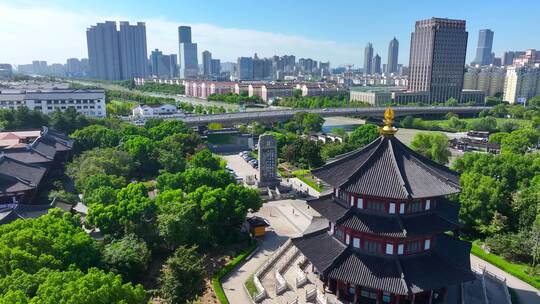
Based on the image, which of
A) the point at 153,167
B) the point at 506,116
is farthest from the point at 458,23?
the point at 153,167

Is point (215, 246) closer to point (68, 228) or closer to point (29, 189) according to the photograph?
point (68, 228)

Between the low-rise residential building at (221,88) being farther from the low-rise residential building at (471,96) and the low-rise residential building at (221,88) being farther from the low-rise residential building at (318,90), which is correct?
the low-rise residential building at (471,96)

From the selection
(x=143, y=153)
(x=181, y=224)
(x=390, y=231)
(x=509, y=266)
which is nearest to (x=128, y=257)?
(x=181, y=224)

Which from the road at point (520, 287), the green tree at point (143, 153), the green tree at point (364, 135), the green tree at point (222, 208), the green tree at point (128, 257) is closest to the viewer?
the green tree at point (128, 257)

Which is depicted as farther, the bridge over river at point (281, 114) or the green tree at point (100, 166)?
the bridge over river at point (281, 114)

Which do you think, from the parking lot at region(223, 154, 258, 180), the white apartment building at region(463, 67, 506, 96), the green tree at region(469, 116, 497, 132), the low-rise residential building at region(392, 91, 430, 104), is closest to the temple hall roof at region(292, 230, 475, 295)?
the parking lot at region(223, 154, 258, 180)

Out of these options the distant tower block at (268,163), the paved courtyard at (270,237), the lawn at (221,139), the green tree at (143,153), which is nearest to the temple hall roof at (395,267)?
the paved courtyard at (270,237)

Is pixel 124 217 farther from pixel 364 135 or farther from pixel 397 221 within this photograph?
pixel 364 135

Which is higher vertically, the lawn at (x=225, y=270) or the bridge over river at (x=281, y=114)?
the bridge over river at (x=281, y=114)
